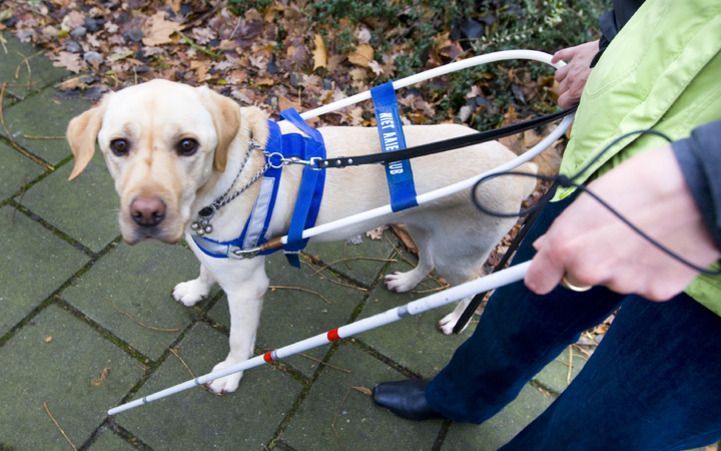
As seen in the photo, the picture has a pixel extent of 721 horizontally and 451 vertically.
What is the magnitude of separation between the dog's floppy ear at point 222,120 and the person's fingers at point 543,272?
4.33 ft

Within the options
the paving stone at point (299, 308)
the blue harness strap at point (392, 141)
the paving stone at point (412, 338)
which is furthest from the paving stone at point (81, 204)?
the blue harness strap at point (392, 141)

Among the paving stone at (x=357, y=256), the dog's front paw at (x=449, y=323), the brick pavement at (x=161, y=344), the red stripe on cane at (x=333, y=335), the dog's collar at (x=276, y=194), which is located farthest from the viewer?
the paving stone at (x=357, y=256)

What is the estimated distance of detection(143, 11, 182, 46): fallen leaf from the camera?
427cm

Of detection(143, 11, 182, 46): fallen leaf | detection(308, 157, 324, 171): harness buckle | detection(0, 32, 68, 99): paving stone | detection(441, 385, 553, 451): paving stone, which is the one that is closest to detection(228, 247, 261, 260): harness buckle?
detection(308, 157, 324, 171): harness buckle

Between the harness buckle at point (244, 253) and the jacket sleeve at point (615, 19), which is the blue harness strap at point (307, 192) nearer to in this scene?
the harness buckle at point (244, 253)

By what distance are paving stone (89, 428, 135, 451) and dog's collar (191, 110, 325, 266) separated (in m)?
1.04

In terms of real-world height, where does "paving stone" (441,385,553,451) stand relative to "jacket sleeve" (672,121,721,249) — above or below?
below

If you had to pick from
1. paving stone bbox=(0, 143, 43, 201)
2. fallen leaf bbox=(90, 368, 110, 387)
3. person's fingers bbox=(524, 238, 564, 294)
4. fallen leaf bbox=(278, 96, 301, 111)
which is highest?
person's fingers bbox=(524, 238, 564, 294)

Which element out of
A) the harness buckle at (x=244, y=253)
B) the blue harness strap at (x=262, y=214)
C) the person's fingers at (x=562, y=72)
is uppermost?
the person's fingers at (x=562, y=72)

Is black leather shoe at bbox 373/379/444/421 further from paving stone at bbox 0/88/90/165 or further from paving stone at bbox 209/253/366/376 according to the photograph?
paving stone at bbox 0/88/90/165

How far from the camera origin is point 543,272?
104cm

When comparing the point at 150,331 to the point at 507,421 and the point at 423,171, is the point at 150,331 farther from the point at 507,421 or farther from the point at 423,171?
the point at 507,421

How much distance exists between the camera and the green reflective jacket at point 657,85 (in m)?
1.19

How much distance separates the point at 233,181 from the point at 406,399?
143 centimetres
